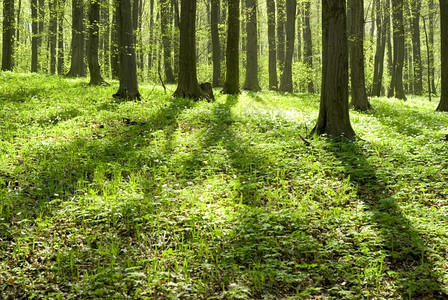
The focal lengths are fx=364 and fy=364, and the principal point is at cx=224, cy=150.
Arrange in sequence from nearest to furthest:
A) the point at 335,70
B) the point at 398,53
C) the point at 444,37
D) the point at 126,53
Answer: the point at 335,70 < the point at 126,53 < the point at 444,37 < the point at 398,53

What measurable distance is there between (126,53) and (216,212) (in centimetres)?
886

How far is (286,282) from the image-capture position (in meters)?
3.86

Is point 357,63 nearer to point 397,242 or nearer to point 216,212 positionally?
point 397,242

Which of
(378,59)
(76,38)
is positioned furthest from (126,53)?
(378,59)

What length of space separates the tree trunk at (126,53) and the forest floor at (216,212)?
3.35 meters

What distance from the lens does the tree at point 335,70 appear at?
8.45 m

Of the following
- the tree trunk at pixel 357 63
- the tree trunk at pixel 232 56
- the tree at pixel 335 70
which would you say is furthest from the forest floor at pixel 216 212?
the tree trunk at pixel 232 56

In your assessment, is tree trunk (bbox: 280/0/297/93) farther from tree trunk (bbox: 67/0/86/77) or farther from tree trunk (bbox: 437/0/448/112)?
tree trunk (bbox: 67/0/86/77)

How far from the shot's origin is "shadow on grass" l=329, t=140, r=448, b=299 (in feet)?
12.3

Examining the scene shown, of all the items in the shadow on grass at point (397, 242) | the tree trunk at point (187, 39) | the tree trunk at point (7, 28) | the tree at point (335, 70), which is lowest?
the shadow on grass at point (397, 242)

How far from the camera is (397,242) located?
448cm

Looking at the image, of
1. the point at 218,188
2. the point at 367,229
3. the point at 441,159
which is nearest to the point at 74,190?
the point at 218,188

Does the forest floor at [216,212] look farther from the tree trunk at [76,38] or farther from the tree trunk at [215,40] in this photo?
the tree trunk at [215,40]

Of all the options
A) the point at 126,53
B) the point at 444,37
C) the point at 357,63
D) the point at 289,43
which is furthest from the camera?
the point at 289,43
